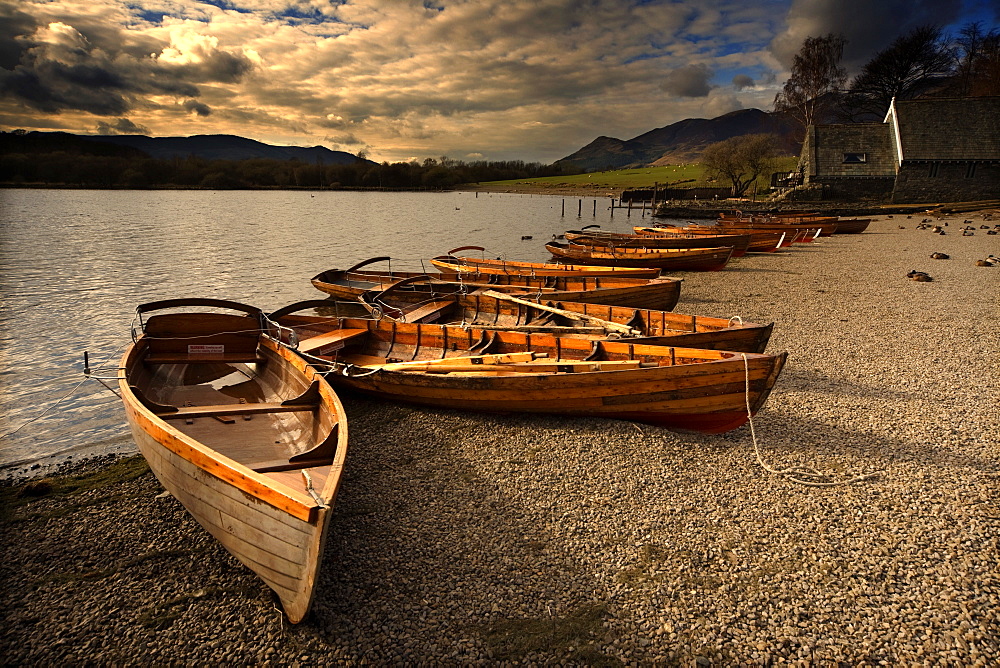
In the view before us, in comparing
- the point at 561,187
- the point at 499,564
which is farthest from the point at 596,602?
the point at 561,187

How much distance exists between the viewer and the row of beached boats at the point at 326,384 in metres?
4.39

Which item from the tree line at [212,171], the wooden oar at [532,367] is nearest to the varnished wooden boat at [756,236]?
the wooden oar at [532,367]

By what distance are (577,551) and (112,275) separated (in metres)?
28.8

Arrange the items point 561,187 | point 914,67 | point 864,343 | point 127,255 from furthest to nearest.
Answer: point 561,187, point 914,67, point 127,255, point 864,343

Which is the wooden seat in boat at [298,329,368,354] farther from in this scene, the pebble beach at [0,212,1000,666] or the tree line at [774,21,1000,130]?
the tree line at [774,21,1000,130]

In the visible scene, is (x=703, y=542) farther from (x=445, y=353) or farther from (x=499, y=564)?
(x=445, y=353)

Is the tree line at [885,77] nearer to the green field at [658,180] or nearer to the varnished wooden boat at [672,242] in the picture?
the green field at [658,180]

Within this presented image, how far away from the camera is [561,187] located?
5108 inches

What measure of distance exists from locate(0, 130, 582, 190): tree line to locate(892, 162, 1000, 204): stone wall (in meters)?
136

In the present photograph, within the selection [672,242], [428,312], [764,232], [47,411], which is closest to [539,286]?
[428,312]

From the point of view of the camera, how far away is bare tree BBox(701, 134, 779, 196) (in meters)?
55.8

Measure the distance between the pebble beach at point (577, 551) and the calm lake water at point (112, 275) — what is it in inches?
113

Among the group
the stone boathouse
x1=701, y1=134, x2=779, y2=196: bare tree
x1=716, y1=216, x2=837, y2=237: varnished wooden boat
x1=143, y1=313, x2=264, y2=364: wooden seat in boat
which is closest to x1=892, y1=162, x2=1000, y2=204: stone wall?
the stone boathouse

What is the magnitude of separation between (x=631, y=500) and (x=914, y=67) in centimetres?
7728
